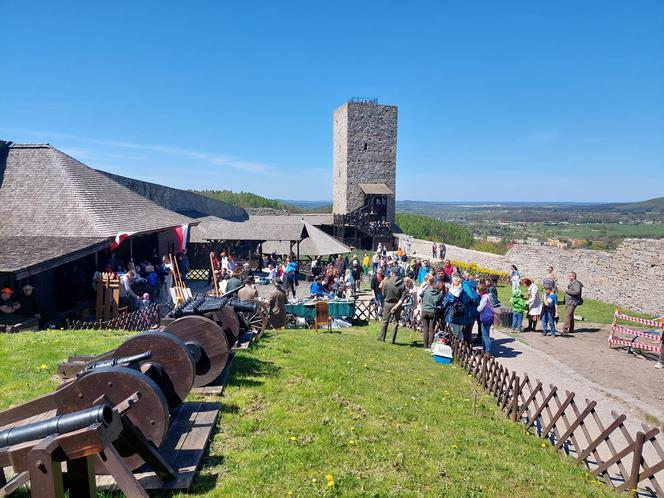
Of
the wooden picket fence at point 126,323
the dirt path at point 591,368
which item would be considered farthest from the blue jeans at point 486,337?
the wooden picket fence at point 126,323

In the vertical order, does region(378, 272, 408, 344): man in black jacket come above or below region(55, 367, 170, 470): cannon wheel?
below

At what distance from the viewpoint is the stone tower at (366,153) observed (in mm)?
46812

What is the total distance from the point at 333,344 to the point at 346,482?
565cm

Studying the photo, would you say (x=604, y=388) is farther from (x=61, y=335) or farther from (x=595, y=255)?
(x=595, y=255)

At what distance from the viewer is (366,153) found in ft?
156

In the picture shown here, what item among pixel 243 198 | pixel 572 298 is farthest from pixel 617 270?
pixel 243 198

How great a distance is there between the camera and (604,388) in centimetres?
920

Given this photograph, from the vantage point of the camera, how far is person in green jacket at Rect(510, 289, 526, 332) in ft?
44.4

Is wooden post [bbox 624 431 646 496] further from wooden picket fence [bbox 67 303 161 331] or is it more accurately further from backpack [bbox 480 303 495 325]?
wooden picket fence [bbox 67 303 161 331]

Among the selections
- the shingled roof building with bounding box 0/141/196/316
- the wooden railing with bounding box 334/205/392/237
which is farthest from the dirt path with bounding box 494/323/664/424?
the wooden railing with bounding box 334/205/392/237

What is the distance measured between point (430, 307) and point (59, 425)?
8422mm

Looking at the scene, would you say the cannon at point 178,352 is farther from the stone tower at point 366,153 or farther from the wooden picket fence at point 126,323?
the stone tower at point 366,153

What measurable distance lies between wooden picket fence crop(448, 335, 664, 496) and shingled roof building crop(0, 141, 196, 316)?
914 centimetres

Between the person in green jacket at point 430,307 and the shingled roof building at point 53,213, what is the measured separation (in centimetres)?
799
